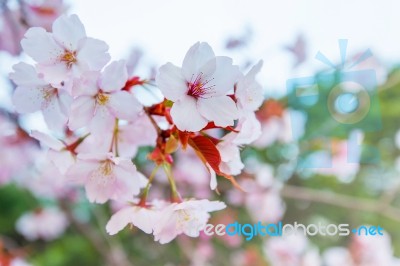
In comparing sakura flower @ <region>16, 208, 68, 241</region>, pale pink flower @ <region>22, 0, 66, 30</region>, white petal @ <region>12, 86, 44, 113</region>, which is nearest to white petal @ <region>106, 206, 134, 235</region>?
white petal @ <region>12, 86, 44, 113</region>

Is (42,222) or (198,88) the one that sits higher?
(198,88)

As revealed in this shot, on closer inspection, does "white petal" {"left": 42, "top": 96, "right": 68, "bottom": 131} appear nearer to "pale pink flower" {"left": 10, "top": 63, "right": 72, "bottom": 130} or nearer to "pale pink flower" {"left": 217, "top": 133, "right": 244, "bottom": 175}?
"pale pink flower" {"left": 10, "top": 63, "right": 72, "bottom": 130}

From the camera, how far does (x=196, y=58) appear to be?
0.34m

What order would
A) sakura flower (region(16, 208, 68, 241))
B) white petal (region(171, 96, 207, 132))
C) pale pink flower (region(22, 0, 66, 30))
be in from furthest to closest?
sakura flower (region(16, 208, 68, 241)), pale pink flower (region(22, 0, 66, 30)), white petal (region(171, 96, 207, 132))

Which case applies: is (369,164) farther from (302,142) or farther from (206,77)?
(206,77)

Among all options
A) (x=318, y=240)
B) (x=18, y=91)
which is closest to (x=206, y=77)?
(x=18, y=91)


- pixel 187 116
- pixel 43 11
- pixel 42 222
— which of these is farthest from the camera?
pixel 42 222

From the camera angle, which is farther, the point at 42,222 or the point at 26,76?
the point at 42,222

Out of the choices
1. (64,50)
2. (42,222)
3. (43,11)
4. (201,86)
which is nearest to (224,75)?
(201,86)

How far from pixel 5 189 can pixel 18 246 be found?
0.23 metres

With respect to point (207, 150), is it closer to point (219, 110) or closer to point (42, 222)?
point (219, 110)

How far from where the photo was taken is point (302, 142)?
4.16 feet

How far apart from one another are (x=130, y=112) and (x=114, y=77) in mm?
28

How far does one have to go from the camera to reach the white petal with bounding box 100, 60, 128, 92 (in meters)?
0.36
